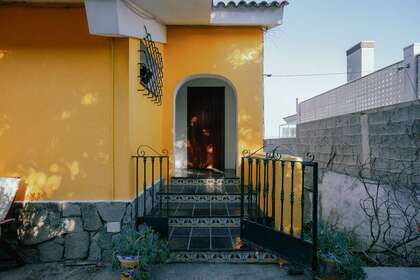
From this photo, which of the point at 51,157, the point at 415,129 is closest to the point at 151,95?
the point at 51,157

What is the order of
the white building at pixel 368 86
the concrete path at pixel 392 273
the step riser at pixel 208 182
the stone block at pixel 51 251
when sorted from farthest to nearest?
the step riser at pixel 208 182 < the white building at pixel 368 86 < the stone block at pixel 51 251 < the concrete path at pixel 392 273

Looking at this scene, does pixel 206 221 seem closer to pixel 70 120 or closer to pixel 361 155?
pixel 70 120

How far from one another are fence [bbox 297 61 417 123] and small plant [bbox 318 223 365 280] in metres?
2.72

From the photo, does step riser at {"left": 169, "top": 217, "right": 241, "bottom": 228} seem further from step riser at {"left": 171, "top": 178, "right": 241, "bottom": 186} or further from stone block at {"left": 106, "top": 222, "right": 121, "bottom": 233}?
step riser at {"left": 171, "top": 178, "right": 241, "bottom": 186}

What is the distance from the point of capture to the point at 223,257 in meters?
2.88

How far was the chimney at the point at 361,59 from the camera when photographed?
20.6 ft

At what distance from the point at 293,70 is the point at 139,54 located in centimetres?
944

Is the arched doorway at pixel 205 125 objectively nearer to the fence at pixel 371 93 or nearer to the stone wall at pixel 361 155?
the stone wall at pixel 361 155

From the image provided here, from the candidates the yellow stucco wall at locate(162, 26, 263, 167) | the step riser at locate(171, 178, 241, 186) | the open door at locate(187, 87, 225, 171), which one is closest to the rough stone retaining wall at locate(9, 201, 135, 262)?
the step riser at locate(171, 178, 241, 186)

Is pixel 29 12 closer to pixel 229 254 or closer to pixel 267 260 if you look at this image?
pixel 229 254

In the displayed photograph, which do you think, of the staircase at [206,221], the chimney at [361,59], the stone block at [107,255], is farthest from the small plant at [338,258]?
the chimney at [361,59]

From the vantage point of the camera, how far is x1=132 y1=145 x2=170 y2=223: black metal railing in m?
3.17

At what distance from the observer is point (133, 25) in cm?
314

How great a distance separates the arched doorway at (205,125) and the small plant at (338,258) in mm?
3811
